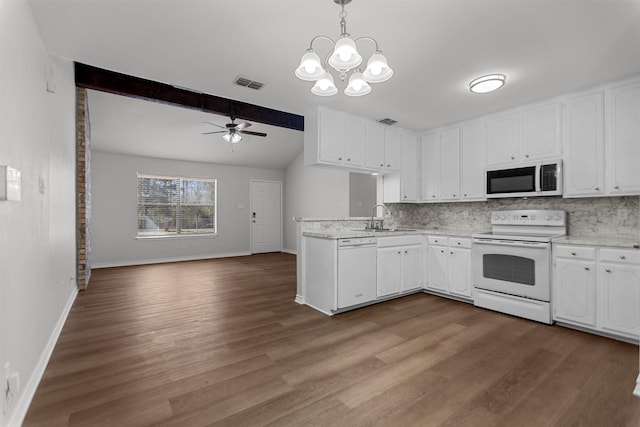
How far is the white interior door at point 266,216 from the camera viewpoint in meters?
8.67

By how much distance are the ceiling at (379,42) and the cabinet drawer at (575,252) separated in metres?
1.69

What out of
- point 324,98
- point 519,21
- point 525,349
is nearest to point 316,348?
point 525,349

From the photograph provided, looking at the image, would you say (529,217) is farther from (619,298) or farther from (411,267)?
(411,267)

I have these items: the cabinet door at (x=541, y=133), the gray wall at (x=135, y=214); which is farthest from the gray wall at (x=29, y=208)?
the cabinet door at (x=541, y=133)

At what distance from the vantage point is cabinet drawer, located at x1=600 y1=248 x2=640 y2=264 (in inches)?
103

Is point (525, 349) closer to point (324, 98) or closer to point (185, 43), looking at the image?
point (324, 98)

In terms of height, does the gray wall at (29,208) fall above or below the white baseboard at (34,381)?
above

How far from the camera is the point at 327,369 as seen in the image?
2.22 m

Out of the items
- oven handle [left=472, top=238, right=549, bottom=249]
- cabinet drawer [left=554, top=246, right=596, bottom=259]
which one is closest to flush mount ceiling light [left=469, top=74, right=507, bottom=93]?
oven handle [left=472, top=238, right=549, bottom=249]

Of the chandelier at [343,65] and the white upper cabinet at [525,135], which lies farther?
the white upper cabinet at [525,135]

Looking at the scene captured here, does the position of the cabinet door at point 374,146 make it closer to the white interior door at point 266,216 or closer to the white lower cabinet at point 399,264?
the white lower cabinet at point 399,264

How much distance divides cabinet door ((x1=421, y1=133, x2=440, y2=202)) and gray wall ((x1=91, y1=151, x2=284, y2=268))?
5.27 metres

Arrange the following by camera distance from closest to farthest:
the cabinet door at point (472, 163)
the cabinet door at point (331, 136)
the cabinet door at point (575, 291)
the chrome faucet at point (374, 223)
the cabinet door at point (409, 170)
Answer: the cabinet door at point (575, 291) → the cabinet door at point (331, 136) → the cabinet door at point (472, 163) → the chrome faucet at point (374, 223) → the cabinet door at point (409, 170)

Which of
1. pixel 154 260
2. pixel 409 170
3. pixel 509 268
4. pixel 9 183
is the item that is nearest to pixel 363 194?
pixel 409 170
